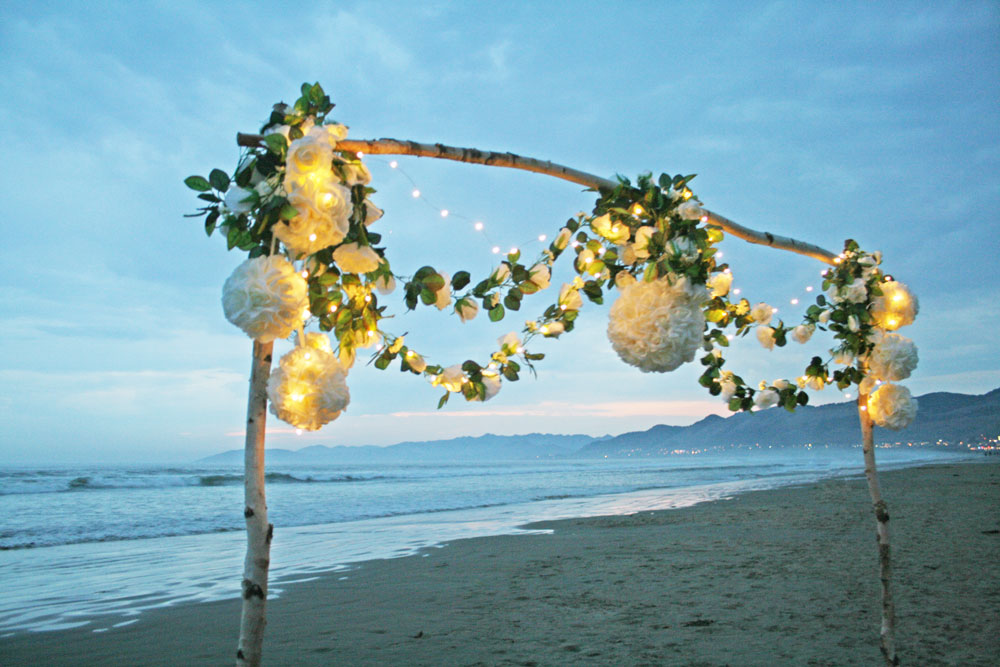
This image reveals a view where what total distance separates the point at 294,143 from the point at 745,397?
1590 millimetres

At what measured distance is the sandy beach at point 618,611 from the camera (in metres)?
3.66

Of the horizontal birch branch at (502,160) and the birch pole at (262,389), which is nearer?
the birch pole at (262,389)

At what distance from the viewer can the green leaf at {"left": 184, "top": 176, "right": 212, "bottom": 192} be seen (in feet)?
3.92

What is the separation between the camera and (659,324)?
122 centimetres

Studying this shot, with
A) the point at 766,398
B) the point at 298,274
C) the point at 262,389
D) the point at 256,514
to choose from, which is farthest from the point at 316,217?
the point at 766,398

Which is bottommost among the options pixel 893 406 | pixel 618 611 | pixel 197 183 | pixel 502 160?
pixel 618 611

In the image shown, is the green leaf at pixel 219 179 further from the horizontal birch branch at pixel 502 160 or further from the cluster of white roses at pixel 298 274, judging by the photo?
the horizontal birch branch at pixel 502 160

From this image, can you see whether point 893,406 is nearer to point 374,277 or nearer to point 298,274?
point 374,277

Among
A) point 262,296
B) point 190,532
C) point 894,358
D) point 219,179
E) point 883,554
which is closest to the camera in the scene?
point 262,296

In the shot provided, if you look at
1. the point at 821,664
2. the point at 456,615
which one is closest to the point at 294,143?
the point at 821,664

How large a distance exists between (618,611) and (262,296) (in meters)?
4.34

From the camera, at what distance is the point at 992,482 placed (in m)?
16.0

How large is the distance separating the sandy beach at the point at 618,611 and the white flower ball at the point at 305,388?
2.96 meters

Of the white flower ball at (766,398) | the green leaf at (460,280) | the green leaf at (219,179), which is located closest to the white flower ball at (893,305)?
the white flower ball at (766,398)
